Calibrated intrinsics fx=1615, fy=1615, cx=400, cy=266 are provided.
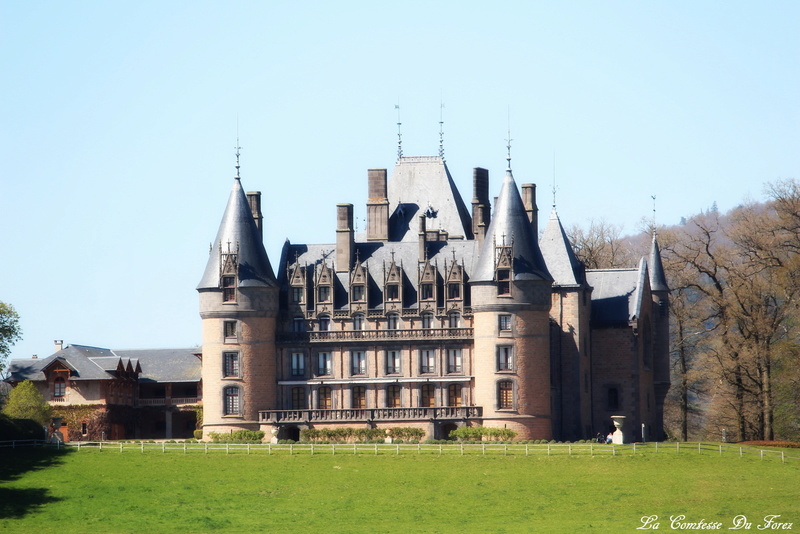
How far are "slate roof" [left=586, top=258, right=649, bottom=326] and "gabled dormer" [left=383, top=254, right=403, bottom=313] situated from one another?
34.2 feet

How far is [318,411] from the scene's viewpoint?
8038 cm

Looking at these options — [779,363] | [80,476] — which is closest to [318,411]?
[80,476]

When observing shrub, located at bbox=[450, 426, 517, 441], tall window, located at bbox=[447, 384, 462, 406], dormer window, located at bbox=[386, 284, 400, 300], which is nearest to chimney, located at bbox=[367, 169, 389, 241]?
dormer window, located at bbox=[386, 284, 400, 300]

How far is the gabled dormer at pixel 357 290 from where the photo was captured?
269 feet

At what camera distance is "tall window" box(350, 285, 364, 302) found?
82.2m

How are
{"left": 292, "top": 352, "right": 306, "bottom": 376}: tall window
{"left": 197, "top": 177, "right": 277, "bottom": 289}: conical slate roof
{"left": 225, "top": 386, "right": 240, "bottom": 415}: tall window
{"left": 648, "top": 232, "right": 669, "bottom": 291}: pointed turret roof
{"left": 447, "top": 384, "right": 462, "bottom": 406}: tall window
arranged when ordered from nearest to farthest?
{"left": 447, "top": 384, "right": 462, "bottom": 406}: tall window → {"left": 225, "top": 386, "right": 240, "bottom": 415}: tall window → {"left": 197, "top": 177, "right": 277, "bottom": 289}: conical slate roof → {"left": 292, "top": 352, "right": 306, "bottom": 376}: tall window → {"left": 648, "top": 232, "right": 669, "bottom": 291}: pointed turret roof

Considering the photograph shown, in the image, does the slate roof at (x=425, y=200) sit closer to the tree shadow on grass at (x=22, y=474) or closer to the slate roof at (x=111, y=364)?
the slate roof at (x=111, y=364)

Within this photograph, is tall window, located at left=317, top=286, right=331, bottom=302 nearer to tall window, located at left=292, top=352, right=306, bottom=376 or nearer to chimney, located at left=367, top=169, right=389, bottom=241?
tall window, located at left=292, top=352, right=306, bottom=376

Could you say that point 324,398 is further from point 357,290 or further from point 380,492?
point 380,492

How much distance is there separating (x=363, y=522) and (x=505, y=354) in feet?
80.2

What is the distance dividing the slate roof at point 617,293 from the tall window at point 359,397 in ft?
41.4

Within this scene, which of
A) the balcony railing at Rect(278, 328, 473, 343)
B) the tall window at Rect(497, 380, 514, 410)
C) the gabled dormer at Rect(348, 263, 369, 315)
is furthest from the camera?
the gabled dormer at Rect(348, 263, 369, 315)

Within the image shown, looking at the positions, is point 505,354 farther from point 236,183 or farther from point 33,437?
point 33,437

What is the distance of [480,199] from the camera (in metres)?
86.7
